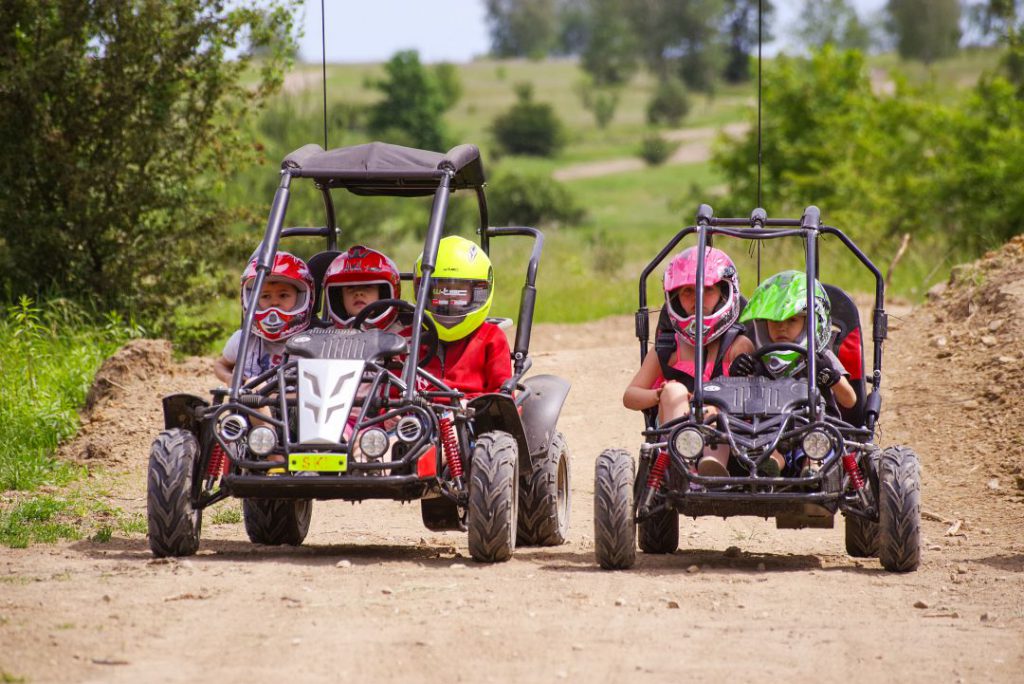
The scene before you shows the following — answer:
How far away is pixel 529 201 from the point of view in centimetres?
5906

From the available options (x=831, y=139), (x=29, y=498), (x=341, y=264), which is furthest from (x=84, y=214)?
(x=831, y=139)

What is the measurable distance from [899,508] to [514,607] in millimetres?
2268

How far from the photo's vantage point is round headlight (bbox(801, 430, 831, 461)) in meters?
8.27

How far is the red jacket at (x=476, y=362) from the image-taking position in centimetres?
958

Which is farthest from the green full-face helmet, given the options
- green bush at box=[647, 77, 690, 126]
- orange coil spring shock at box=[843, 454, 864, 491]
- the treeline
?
the treeline

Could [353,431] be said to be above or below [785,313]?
below

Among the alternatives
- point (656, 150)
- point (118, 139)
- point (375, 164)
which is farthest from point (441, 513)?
point (656, 150)

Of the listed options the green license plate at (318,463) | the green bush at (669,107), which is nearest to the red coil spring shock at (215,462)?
the green license plate at (318,463)

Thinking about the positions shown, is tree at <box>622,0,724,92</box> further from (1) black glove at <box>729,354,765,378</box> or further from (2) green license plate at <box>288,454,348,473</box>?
(2) green license plate at <box>288,454,348,473</box>

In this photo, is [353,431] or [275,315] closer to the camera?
[353,431]

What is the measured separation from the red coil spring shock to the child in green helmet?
9.48 feet

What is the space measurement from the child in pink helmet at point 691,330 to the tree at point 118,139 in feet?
29.9

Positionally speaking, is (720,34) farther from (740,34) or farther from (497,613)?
(497,613)

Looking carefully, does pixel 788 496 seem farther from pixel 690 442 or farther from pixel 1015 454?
pixel 1015 454
